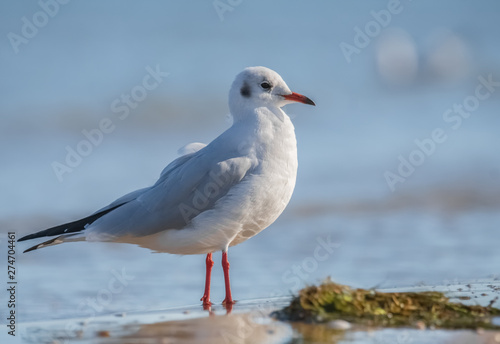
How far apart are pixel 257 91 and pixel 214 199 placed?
0.98 m

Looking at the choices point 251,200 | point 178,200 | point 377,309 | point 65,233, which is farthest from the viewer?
point 65,233

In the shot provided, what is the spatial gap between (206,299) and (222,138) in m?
1.24

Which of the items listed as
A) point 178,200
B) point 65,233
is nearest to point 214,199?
point 178,200

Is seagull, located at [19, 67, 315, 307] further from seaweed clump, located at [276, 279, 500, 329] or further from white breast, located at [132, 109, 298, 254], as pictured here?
seaweed clump, located at [276, 279, 500, 329]

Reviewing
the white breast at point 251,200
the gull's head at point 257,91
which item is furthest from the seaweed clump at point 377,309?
the gull's head at point 257,91

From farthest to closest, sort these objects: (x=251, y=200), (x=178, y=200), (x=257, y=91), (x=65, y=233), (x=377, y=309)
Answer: (x=257, y=91), (x=65, y=233), (x=178, y=200), (x=251, y=200), (x=377, y=309)

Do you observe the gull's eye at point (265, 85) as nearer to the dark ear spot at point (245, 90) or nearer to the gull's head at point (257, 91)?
the gull's head at point (257, 91)

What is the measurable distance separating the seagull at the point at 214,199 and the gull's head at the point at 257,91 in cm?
5

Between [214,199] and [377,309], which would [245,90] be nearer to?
[214,199]

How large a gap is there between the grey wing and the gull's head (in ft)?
1.78

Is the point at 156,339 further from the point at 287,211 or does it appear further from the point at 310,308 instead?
the point at 287,211

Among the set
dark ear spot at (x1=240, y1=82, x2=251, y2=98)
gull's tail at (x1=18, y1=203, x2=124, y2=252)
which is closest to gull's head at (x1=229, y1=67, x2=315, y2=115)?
dark ear spot at (x1=240, y1=82, x2=251, y2=98)

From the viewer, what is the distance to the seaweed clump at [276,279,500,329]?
4.55 meters

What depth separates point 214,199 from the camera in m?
5.57
